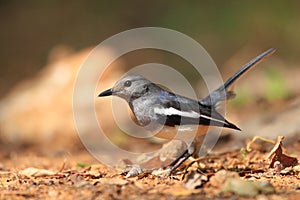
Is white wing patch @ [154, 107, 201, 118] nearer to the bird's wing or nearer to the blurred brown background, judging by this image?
the bird's wing

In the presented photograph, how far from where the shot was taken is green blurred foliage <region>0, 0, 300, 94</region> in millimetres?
12195

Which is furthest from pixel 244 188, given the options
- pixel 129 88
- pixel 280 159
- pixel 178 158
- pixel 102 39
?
pixel 102 39

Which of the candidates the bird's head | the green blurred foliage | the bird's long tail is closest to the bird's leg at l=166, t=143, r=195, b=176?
the bird's long tail

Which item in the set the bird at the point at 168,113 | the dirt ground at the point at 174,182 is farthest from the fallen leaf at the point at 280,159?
the bird at the point at 168,113

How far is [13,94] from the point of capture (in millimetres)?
10172

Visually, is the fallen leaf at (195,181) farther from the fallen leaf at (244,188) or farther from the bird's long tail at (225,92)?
the bird's long tail at (225,92)

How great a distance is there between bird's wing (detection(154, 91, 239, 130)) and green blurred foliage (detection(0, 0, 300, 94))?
6.21 meters

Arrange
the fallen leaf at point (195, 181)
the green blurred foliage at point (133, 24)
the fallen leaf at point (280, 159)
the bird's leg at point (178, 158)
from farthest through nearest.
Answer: the green blurred foliage at point (133, 24)
the bird's leg at point (178, 158)
the fallen leaf at point (280, 159)
the fallen leaf at point (195, 181)

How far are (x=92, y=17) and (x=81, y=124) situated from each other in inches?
238

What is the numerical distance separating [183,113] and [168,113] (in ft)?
0.44

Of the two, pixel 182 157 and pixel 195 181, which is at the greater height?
pixel 182 157

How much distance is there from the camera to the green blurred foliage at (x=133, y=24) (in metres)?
12.2

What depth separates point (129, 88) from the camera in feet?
17.8

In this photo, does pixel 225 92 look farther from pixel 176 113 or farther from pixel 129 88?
pixel 129 88
